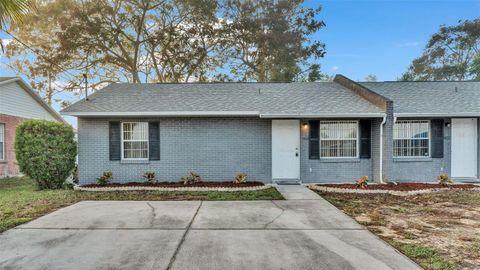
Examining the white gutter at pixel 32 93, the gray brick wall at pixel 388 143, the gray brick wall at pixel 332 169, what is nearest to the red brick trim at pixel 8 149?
the white gutter at pixel 32 93

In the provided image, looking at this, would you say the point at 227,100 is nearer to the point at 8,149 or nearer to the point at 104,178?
the point at 104,178

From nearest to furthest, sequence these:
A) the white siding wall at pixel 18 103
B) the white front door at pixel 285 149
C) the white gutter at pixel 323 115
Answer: the white gutter at pixel 323 115 → the white front door at pixel 285 149 → the white siding wall at pixel 18 103

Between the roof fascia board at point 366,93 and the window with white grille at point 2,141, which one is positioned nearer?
the roof fascia board at point 366,93

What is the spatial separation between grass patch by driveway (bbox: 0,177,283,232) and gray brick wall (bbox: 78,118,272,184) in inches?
47.8

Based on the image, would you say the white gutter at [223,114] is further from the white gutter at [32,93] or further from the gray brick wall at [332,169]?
the white gutter at [32,93]

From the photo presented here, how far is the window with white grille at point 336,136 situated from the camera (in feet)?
32.9

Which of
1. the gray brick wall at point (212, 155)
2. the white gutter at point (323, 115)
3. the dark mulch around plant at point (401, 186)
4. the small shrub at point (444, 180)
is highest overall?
the white gutter at point (323, 115)

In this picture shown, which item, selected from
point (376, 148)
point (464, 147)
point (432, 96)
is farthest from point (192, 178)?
point (432, 96)

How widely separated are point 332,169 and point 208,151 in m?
4.56

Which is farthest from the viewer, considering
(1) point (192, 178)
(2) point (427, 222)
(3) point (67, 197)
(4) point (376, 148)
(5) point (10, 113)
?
(5) point (10, 113)

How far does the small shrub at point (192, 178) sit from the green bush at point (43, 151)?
13.2 feet

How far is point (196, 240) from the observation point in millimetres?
4559

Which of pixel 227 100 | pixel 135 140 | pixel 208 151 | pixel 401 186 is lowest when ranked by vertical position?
pixel 401 186

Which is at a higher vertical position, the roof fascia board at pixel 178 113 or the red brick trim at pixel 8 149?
the roof fascia board at pixel 178 113
